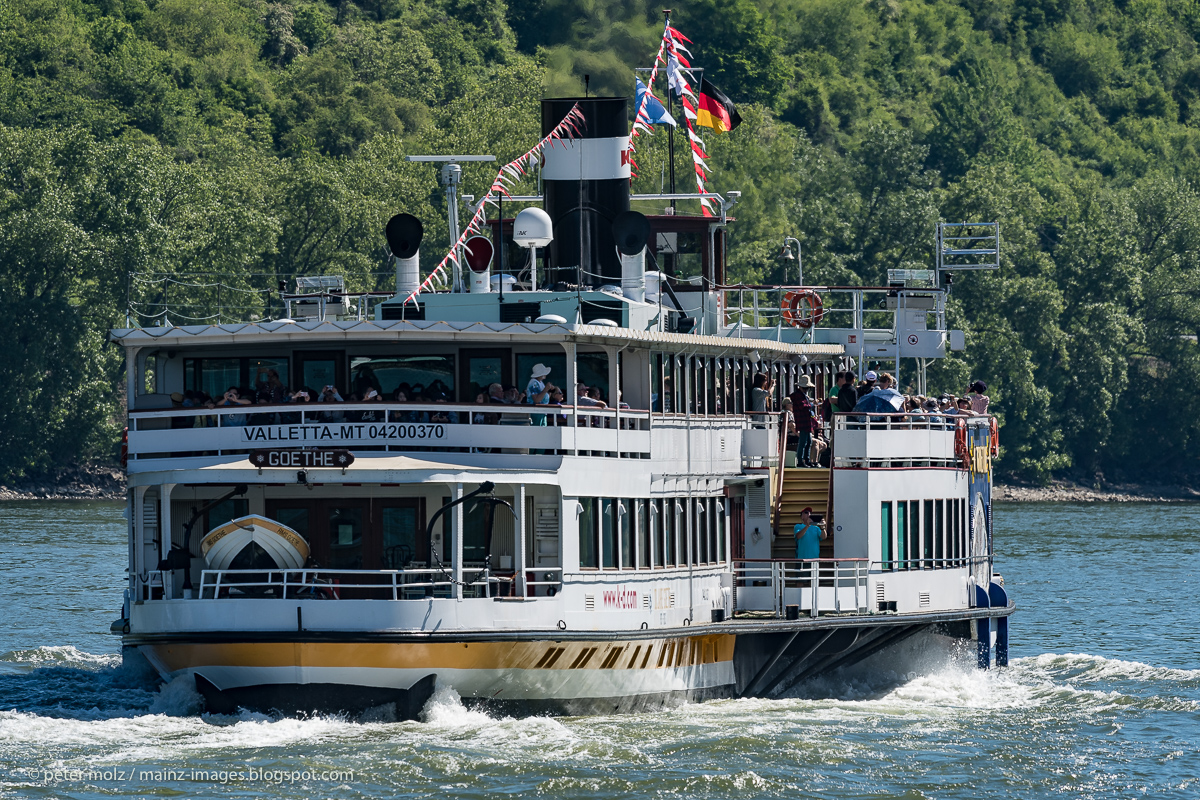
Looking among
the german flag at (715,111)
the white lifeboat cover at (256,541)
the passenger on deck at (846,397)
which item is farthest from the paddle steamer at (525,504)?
the german flag at (715,111)

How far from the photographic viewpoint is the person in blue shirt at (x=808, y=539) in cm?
2908

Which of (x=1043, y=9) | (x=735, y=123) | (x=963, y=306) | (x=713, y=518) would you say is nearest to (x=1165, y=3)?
(x=1043, y=9)

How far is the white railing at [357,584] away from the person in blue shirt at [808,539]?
4.85m

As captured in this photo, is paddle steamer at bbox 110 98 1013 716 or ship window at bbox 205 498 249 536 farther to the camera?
ship window at bbox 205 498 249 536

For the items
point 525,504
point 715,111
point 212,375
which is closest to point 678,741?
point 525,504

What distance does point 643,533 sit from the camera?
27047 millimetres

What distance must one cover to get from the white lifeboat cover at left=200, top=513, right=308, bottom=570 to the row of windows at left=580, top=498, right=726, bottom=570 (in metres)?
3.65

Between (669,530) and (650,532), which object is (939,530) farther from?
(650,532)

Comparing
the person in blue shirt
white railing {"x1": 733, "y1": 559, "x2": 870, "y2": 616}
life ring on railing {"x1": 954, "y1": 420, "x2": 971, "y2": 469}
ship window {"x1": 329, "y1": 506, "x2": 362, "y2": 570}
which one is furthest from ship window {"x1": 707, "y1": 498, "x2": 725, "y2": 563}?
ship window {"x1": 329, "y1": 506, "x2": 362, "y2": 570}

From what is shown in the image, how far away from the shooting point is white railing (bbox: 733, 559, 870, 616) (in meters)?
28.6

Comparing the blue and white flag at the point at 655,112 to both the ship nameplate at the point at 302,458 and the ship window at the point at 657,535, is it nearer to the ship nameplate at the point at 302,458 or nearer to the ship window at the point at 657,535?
the ship window at the point at 657,535

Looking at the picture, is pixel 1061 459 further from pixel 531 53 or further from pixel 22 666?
pixel 22 666

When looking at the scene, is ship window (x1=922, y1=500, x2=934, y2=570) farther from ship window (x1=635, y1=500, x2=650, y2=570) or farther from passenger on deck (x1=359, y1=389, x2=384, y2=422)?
passenger on deck (x1=359, y1=389, x2=384, y2=422)

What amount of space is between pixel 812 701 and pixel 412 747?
747 cm
